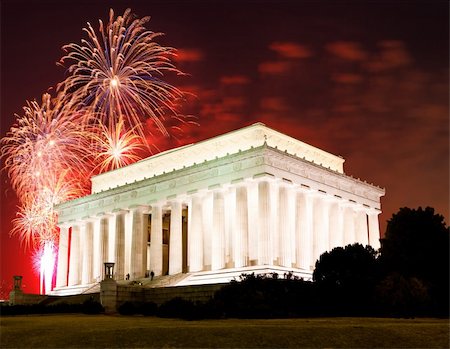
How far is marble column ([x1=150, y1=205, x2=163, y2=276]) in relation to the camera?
75.7m

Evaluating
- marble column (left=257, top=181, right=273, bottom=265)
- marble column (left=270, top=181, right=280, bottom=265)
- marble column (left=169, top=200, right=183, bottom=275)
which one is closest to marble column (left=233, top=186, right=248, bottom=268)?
marble column (left=257, top=181, right=273, bottom=265)

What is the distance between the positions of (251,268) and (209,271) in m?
7.07

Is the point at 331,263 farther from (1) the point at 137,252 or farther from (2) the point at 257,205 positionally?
(1) the point at 137,252

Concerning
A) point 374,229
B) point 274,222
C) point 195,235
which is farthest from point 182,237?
point 374,229

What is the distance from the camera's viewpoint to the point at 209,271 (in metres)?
68.1

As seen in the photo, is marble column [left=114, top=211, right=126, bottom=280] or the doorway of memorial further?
the doorway of memorial

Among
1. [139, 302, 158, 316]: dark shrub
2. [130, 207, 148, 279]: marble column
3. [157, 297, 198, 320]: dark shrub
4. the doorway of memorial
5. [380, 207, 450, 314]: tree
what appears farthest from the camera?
the doorway of memorial

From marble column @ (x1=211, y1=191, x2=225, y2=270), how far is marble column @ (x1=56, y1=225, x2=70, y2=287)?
32716 millimetres

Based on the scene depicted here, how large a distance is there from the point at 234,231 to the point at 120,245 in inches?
780

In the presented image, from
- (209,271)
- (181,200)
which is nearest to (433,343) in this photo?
(209,271)

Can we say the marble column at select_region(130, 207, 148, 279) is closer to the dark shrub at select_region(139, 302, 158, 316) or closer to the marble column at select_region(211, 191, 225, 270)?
the marble column at select_region(211, 191, 225, 270)

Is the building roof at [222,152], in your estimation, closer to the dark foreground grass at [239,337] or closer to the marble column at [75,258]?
the marble column at [75,258]

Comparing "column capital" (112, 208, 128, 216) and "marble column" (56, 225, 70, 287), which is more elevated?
"column capital" (112, 208, 128, 216)

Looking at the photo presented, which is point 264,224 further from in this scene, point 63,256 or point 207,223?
point 63,256
